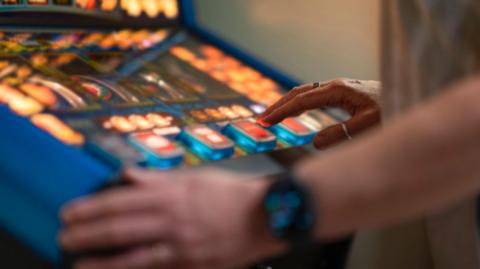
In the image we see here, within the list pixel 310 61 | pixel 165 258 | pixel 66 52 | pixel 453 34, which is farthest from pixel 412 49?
pixel 310 61

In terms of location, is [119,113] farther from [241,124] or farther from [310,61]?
[310,61]

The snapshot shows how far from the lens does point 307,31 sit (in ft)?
4.34

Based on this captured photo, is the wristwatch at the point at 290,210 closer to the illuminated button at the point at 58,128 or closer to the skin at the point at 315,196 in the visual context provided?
the skin at the point at 315,196

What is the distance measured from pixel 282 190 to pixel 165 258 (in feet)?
0.40

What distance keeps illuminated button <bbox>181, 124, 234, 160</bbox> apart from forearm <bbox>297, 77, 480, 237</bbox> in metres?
0.21

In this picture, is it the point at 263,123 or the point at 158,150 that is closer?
the point at 158,150

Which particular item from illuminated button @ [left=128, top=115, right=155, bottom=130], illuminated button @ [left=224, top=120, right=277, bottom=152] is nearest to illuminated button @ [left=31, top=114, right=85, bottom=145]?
illuminated button @ [left=128, top=115, right=155, bottom=130]

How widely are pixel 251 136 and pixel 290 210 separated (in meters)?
0.27

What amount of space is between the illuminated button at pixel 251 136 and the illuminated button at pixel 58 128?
8.8 inches

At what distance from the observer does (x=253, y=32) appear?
142 centimetres

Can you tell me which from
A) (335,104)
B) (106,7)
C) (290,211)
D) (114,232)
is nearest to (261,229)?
(290,211)

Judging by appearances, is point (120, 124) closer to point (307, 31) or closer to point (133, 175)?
point (133, 175)

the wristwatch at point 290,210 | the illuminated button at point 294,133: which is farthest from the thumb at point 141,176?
the illuminated button at point 294,133

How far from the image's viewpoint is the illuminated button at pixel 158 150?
62cm
